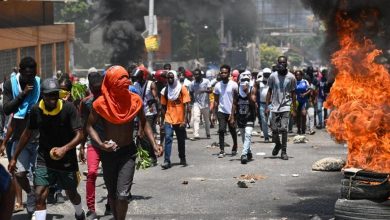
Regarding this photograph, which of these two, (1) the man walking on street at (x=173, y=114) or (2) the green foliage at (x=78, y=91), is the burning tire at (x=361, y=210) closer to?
(1) the man walking on street at (x=173, y=114)

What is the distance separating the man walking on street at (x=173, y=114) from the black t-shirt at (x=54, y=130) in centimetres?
459

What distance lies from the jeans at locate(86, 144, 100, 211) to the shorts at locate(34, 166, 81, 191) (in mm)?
588

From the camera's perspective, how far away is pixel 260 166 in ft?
37.4

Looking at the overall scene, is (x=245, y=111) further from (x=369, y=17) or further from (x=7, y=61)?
(x=7, y=61)

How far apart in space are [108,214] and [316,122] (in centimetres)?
1258

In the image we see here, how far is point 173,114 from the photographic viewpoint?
11.8m

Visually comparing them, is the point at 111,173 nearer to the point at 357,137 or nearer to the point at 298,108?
the point at 357,137

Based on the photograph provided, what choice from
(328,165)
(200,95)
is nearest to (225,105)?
(328,165)

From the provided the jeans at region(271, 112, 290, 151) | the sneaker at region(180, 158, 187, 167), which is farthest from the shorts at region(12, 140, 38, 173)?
the jeans at region(271, 112, 290, 151)

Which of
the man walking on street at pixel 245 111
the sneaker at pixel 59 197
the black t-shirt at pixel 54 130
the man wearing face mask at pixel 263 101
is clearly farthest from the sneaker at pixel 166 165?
the black t-shirt at pixel 54 130

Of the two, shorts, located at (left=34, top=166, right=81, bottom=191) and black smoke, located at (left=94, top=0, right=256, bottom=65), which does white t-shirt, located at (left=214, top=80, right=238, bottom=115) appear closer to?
shorts, located at (left=34, top=166, right=81, bottom=191)

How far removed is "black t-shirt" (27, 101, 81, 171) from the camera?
6930mm

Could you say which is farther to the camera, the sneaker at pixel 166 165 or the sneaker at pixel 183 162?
the sneaker at pixel 183 162

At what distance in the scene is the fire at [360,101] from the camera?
753cm
